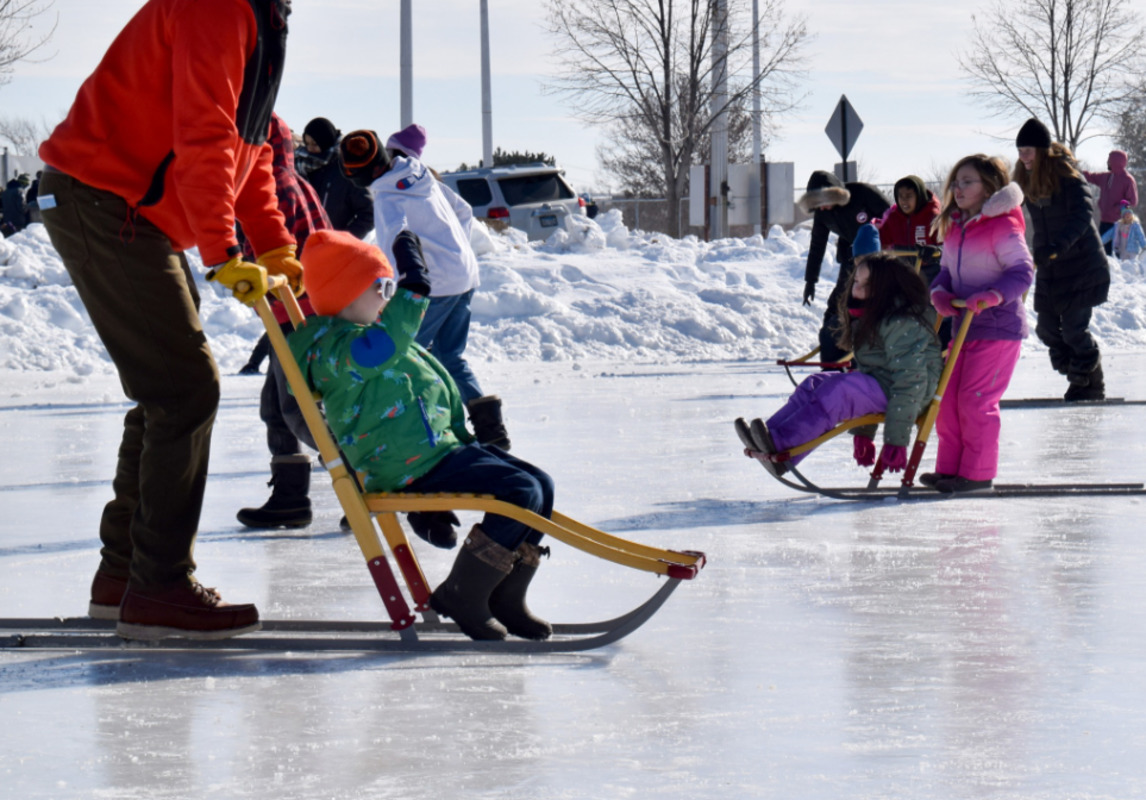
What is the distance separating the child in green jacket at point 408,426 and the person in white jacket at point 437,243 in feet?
7.76

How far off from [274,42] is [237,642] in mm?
1399

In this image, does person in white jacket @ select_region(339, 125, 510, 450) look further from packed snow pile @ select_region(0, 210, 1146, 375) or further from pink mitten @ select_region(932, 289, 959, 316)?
packed snow pile @ select_region(0, 210, 1146, 375)

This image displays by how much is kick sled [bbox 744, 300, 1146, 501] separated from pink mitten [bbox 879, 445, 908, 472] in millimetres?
26

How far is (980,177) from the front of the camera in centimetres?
649

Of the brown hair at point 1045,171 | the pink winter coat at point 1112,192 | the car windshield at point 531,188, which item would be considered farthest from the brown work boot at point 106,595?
the car windshield at point 531,188

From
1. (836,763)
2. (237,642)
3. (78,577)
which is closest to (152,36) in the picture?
(237,642)

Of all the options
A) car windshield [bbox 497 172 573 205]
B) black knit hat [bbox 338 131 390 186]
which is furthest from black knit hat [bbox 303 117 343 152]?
car windshield [bbox 497 172 573 205]

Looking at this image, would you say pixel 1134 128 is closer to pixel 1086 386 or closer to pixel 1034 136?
pixel 1086 386

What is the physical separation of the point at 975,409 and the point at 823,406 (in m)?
0.66

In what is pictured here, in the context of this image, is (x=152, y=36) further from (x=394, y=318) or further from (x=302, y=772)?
(x=302, y=772)

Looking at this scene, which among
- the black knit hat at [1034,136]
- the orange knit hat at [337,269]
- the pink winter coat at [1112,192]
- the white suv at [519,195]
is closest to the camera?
the orange knit hat at [337,269]

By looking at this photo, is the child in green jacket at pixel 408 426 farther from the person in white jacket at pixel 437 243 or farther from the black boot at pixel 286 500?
the person in white jacket at pixel 437 243

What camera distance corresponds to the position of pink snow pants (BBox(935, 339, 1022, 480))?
6.30 metres

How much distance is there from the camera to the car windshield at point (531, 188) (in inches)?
987
